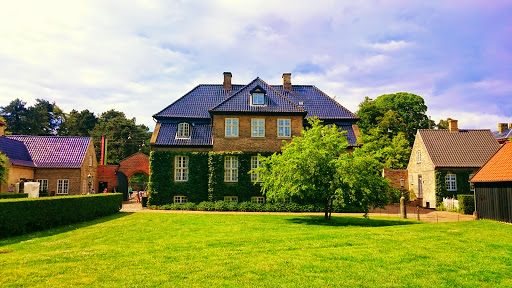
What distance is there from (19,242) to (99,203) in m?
8.92

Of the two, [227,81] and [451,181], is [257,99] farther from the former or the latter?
[451,181]

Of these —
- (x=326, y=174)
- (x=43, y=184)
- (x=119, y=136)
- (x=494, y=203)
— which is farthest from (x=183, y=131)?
(x=119, y=136)

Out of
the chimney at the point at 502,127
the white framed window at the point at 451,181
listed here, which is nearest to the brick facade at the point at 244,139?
the white framed window at the point at 451,181

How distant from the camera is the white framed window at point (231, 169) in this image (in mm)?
27922

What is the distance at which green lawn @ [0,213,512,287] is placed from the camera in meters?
7.75

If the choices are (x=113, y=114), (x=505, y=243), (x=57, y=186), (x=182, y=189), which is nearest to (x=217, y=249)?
(x=505, y=243)

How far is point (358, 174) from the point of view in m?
18.9

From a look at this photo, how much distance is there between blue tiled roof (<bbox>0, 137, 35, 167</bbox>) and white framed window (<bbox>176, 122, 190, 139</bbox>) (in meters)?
14.1

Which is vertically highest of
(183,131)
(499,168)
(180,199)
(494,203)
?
(183,131)

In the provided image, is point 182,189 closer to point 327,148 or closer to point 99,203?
point 99,203

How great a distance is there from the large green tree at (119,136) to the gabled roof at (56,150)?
80.7 feet

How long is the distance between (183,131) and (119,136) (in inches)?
1528

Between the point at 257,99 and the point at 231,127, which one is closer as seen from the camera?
the point at 231,127

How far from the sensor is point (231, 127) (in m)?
28.2
